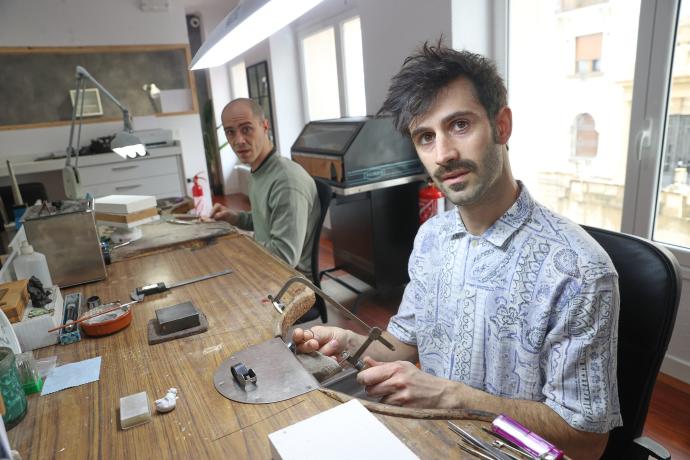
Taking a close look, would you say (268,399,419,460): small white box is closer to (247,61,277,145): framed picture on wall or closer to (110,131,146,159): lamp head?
(110,131,146,159): lamp head

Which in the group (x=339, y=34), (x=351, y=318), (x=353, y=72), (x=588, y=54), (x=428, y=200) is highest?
(x=339, y=34)

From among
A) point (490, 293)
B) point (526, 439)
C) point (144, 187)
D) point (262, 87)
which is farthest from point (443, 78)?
point (262, 87)

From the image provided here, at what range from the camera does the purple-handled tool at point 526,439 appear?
2.18 feet

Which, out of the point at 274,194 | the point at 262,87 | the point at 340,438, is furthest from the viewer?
the point at 262,87

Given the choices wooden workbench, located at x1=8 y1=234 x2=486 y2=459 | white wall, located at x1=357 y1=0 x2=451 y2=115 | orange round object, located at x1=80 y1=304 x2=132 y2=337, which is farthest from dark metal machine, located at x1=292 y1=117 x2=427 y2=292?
orange round object, located at x1=80 y1=304 x2=132 y2=337

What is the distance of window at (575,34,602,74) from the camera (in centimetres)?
227

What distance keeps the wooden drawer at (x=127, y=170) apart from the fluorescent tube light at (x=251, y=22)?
2.50 meters

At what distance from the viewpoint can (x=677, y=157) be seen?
2.01m

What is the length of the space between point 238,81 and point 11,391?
21.6 ft

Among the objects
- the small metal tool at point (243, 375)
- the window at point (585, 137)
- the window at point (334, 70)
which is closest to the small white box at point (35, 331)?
the small metal tool at point (243, 375)

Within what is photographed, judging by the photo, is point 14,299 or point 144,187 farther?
point 144,187

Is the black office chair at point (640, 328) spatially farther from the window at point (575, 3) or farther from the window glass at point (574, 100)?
the window at point (575, 3)

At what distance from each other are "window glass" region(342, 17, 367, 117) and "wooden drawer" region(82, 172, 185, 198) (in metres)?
1.70

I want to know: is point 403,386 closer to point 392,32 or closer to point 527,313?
point 527,313
